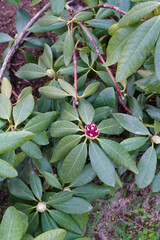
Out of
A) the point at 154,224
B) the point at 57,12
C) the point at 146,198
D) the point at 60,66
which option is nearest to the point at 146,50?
the point at 57,12

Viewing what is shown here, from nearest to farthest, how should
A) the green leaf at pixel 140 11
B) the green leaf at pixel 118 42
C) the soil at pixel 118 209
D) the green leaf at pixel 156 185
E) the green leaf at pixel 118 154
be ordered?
the green leaf at pixel 140 11, the green leaf at pixel 118 42, the green leaf at pixel 118 154, the green leaf at pixel 156 185, the soil at pixel 118 209

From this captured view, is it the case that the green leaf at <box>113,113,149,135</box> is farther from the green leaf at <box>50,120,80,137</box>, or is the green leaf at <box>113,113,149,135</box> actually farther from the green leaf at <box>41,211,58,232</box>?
the green leaf at <box>41,211,58,232</box>

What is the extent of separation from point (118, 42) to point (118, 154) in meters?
0.48

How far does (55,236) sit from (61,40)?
1.09 metres

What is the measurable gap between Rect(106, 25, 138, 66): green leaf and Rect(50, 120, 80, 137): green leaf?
0.36 m

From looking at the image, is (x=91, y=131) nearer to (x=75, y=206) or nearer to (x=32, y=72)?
(x=75, y=206)

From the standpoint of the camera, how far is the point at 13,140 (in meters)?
0.83

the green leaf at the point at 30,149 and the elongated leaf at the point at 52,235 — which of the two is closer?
the elongated leaf at the point at 52,235

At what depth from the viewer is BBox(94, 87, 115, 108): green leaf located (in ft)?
4.00

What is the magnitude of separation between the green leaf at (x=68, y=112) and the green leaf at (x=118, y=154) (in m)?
0.18

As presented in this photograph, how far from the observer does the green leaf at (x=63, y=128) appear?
1132 mm

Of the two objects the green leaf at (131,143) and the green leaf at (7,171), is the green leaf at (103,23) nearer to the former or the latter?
the green leaf at (131,143)

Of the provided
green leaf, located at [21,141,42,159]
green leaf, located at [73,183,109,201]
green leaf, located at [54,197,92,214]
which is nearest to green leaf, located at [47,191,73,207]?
green leaf, located at [54,197,92,214]

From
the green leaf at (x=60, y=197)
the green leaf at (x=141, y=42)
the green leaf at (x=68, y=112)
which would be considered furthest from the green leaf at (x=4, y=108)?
the green leaf at (x=141, y=42)
